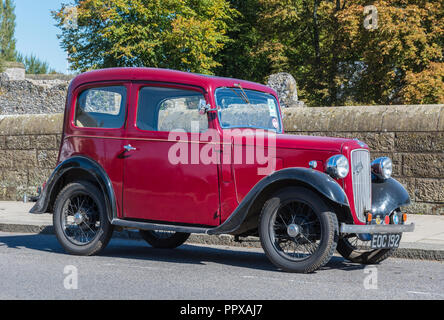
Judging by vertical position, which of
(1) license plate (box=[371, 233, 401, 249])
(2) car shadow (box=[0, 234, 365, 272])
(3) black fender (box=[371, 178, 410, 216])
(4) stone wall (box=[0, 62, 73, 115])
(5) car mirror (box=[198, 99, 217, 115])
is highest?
(4) stone wall (box=[0, 62, 73, 115])

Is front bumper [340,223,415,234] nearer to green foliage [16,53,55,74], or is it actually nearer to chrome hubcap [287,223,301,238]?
chrome hubcap [287,223,301,238]

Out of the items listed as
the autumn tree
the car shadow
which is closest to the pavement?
the car shadow

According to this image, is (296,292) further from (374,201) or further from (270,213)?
(374,201)

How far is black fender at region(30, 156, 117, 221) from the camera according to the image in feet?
25.4

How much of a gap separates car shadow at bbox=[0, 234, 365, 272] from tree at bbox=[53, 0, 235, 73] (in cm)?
2882

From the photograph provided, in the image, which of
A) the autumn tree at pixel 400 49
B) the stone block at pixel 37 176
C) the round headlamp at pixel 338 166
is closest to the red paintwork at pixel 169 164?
the round headlamp at pixel 338 166

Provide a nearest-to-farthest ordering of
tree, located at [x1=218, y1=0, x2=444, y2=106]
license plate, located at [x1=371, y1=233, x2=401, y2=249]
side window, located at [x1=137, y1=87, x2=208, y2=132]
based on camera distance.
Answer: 1. license plate, located at [x1=371, y1=233, x2=401, y2=249]
2. side window, located at [x1=137, y1=87, x2=208, y2=132]
3. tree, located at [x1=218, y1=0, x2=444, y2=106]

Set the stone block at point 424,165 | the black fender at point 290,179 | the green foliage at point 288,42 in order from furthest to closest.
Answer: the green foliage at point 288,42 < the stone block at point 424,165 < the black fender at point 290,179

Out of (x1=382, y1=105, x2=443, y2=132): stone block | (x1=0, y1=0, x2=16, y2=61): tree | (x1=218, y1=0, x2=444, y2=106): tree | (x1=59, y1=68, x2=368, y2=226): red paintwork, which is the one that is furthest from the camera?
(x1=0, y1=0, x2=16, y2=61): tree

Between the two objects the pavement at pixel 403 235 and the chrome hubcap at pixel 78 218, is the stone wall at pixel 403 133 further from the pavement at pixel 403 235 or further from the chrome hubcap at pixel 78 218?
the chrome hubcap at pixel 78 218

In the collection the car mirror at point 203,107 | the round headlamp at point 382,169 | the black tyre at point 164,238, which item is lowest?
the black tyre at point 164,238

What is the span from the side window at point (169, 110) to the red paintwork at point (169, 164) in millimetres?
74

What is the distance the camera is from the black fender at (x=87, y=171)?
305 inches

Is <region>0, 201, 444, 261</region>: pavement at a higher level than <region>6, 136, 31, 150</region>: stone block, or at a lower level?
lower
